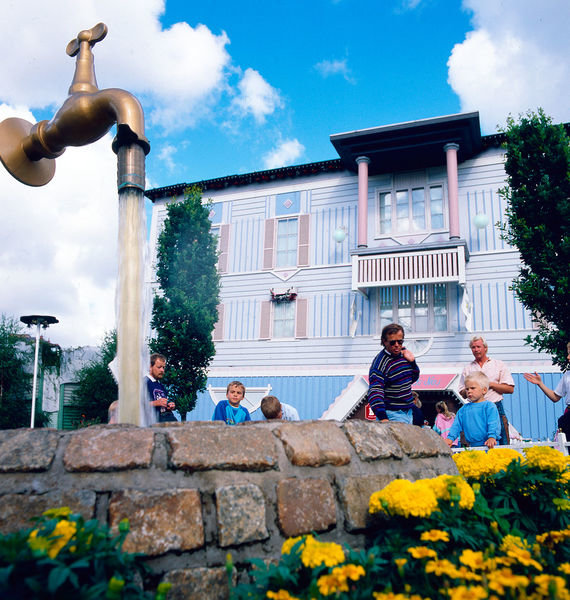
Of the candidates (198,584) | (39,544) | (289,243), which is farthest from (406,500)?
(289,243)

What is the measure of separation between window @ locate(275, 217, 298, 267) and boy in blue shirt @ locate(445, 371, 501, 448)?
10656 millimetres

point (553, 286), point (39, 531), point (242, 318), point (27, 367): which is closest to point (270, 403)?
point (39, 531)

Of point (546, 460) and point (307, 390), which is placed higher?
point (307, 390)

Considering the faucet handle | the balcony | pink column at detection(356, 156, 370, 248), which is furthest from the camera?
pink column at detection(356, 156, 370, 248)

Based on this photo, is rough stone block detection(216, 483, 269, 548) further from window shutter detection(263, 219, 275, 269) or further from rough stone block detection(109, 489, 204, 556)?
window shutter detection(263, 219, 275, 269)

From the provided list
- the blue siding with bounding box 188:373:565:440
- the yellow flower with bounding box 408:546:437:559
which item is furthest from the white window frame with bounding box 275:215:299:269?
the yellow flower with bounding box 408:546:437:559

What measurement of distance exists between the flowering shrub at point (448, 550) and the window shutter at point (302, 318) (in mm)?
12043

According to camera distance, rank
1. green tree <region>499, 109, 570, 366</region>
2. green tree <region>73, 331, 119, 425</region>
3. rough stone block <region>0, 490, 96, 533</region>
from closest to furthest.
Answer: rough stone block <region>0, 490, 96, 533</region>
green tree <region>499, 109, 570, 366</region>
green tree <region>73, 331, 119, 425</region>

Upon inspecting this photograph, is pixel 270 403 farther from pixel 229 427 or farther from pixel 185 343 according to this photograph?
pixel 185 343

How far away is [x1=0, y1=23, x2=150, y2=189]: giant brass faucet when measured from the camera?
3098 millimetres

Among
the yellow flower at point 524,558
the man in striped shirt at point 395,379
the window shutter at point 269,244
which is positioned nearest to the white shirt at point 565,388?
the man in striped shirt at point 395,379

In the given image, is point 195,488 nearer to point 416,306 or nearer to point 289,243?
point 416,306

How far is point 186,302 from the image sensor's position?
1156 cm

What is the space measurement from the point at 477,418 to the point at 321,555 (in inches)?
134
